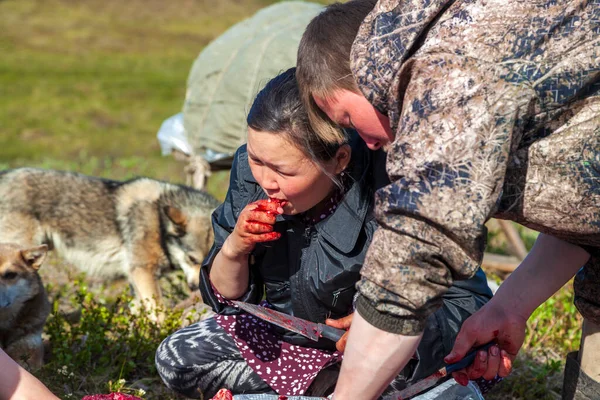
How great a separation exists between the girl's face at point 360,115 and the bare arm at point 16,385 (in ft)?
4.28

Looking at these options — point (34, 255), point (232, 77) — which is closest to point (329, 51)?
point (34, 255)

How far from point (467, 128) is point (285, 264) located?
134 centimetres

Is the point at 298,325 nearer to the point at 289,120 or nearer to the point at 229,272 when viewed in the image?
the point at 229,272

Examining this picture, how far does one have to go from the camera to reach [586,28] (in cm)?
202

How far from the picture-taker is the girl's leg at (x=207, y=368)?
324cm

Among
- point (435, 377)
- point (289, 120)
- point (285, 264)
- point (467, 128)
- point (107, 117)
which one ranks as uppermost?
point (467, 128)

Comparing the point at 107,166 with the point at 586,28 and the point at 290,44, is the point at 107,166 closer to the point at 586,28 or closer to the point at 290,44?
the point at 290,44

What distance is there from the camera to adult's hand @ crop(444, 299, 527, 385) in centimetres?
272

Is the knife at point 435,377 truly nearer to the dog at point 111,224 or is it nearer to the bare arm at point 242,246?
the bare arm at point 242,246

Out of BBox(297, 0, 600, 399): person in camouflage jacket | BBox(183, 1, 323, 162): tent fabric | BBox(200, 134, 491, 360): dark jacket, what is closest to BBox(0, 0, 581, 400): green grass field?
BBox(200, 134, 491, 360): dark jacket

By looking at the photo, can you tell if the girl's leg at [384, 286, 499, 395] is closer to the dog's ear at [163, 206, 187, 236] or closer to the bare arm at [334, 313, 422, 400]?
the bare arm at [334, 313, 422, 400]

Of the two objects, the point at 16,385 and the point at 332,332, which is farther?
the point at 332,332

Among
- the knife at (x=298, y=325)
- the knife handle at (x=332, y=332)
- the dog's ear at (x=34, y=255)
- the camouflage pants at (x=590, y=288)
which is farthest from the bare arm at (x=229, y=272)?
the dog's ear at (x=34, y=255)

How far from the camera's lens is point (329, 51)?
2.29 m
